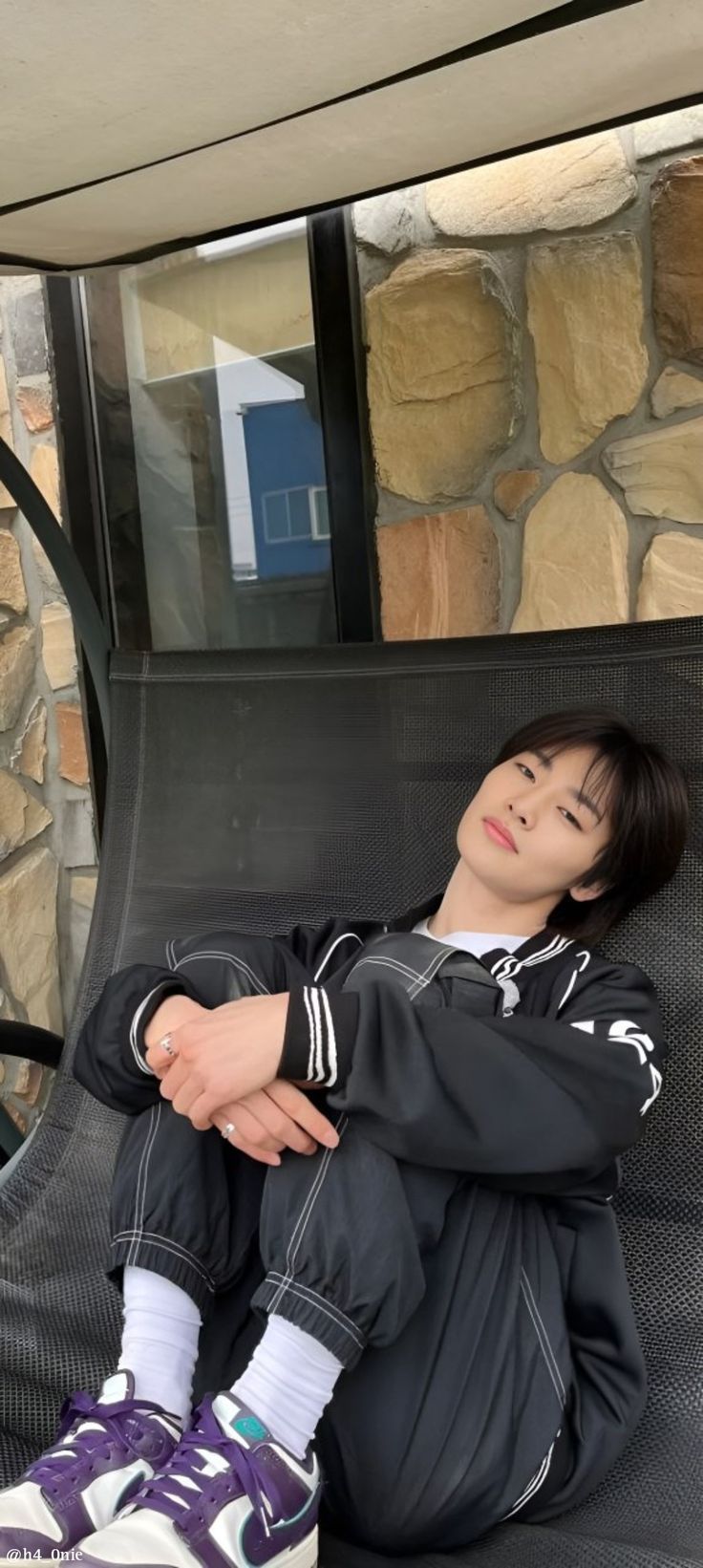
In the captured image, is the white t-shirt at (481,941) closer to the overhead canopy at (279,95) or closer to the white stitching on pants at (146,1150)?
the white stitching on pants at (146,1150)

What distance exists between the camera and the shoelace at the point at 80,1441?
87 cm

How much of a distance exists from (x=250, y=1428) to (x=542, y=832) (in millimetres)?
554

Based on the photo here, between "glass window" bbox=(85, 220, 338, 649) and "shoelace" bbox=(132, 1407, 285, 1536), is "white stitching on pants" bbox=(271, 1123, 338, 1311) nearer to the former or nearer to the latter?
"shoelace" bbox=(132, 1407, 285, 1536)

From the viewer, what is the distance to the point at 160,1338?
1.00m

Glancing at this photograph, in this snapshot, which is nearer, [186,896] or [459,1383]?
[459,1383]

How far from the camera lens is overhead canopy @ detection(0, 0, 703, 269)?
3.26ft

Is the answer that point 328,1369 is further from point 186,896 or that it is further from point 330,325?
point 330,325

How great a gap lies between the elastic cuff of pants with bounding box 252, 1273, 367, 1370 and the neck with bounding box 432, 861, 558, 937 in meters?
0.43

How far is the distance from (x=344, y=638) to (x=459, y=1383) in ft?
4.38

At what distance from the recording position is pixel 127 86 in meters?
1.10

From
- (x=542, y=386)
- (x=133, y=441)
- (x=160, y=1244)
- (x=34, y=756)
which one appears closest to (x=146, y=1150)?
(x=160, y=1244)

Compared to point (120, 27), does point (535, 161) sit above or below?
above

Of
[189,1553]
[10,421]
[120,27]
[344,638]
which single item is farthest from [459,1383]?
[10,421]

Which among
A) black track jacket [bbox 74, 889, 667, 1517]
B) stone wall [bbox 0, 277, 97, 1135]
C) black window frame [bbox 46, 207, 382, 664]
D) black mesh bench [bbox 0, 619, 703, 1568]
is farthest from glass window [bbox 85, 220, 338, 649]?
black track jacket [bbox 74, 889, 667, 1517]
